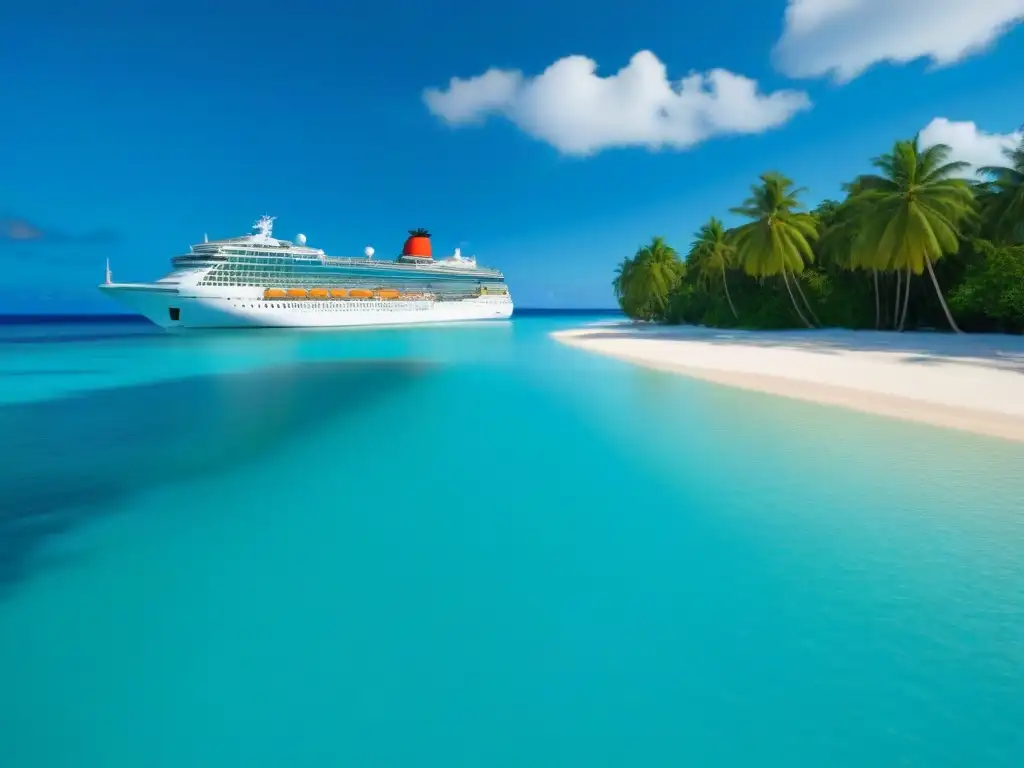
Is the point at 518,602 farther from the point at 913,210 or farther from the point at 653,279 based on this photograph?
the point at 653,279

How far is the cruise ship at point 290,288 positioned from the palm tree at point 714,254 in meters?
34.4

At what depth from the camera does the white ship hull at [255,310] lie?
45906 millimetres

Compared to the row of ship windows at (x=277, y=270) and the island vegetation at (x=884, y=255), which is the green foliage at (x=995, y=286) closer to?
the island vegetation at (x=884, y=255)

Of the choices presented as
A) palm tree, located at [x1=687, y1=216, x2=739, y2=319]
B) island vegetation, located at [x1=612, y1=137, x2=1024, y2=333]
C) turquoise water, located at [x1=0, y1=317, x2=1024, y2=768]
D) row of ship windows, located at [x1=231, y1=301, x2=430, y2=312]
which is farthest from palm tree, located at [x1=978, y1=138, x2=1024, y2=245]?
row of ship windows, located at [x1=231, y1=301, x2=430, y2=312]

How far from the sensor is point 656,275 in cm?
5184

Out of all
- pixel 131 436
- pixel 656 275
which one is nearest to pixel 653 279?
pixel 656 275

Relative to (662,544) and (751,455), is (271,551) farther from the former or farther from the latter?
(751,455)

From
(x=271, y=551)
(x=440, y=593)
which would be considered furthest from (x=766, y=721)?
(x=271, y=551)

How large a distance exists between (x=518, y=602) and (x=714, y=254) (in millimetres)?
43126

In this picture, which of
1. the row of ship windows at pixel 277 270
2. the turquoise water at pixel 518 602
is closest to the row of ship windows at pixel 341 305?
the row of ship windows at pixel 277 270

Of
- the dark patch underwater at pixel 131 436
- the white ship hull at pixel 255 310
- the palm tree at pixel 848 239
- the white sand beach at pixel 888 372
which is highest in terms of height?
the palm tree at pixel 848 239

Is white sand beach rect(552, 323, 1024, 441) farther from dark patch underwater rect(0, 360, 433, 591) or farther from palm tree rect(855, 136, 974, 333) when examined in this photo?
dark patch underwater rect(0, 360, 433, 591)

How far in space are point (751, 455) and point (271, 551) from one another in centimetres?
600

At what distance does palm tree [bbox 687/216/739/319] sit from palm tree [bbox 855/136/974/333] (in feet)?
47.6
